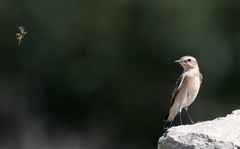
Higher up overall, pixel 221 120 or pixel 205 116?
pixel 205 116

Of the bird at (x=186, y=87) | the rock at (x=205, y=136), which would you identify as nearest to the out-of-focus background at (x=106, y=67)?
Answer: the bird at (x=186, y=87)

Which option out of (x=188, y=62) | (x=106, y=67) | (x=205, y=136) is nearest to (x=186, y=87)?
(x=188, y=62)

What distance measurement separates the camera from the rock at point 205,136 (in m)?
8.44

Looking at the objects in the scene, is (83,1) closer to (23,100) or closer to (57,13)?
(57,13)

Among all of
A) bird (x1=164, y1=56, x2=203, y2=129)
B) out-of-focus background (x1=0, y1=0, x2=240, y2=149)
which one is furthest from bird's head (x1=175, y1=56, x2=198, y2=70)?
out-of-focus background (x1=0, y1=0, x2=240, y2=149)

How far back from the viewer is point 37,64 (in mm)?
23984

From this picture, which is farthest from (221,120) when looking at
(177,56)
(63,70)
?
(63,70)

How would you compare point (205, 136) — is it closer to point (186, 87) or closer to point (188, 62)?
point (186, 87)

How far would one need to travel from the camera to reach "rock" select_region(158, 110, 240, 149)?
8438 millimetres

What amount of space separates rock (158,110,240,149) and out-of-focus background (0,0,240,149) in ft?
44.6

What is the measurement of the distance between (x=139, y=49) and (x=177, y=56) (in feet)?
3.99

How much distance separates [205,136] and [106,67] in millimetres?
15476

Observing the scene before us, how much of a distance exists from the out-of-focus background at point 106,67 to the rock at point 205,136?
13.6 meters

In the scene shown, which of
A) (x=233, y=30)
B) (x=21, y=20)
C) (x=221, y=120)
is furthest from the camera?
(x=233, y=30)
